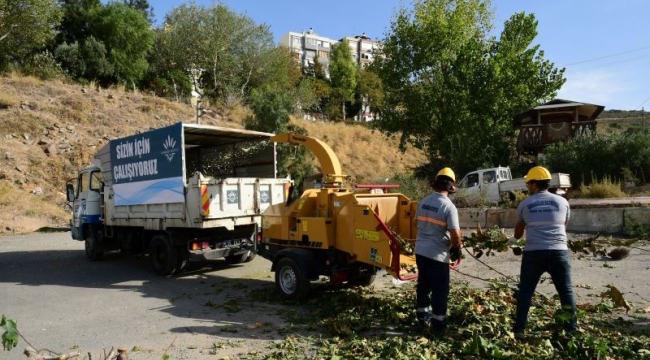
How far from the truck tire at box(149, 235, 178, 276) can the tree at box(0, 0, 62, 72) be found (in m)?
25.8

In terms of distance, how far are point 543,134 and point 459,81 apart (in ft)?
26.2

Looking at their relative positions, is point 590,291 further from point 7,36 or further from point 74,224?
point 7,36

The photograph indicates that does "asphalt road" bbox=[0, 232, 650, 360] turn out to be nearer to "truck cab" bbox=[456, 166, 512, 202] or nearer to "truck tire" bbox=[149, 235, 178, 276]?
"truck tire" bbox=[149, 235, 178, 276]

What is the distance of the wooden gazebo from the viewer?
28125 millimetres

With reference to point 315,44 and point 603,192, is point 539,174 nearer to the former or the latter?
point 603,192

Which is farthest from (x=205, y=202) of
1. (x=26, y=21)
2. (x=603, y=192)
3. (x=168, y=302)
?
(x=26, y=21)

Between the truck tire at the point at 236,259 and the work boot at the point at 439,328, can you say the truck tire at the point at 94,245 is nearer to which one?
the truck tire at the point at 236,259

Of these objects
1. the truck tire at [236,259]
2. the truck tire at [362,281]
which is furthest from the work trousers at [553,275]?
the truck tire at [236,259]

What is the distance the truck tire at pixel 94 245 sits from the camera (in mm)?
11094

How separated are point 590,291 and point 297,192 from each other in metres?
4.72

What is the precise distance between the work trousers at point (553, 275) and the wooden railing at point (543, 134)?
25.8 metres

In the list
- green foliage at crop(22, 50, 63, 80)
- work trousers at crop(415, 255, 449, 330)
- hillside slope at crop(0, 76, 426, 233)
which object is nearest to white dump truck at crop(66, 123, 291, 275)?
work trousers at crop(415, 255, 449, 330)

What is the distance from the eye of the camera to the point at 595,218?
11781 mm

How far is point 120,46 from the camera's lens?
37.1m
